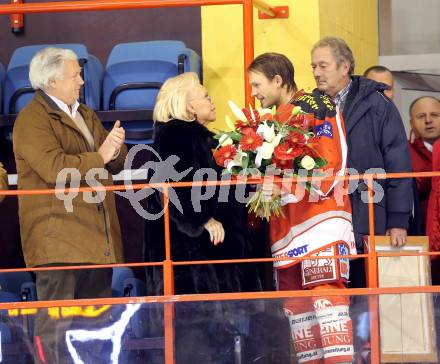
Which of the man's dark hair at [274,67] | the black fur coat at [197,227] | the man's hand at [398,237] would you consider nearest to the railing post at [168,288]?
the black fur coat at [197,227]

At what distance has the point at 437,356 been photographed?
5.72 m

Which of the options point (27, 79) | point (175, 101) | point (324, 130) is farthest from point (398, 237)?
point (27, 79)

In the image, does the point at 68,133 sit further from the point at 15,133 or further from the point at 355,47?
the point at 355,47

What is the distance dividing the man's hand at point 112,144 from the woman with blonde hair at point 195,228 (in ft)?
0.73

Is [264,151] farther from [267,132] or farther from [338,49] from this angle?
[338,49]

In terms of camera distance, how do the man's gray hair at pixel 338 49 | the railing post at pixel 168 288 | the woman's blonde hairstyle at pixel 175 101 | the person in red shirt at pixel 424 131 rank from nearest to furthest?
the railing post at pixel 168 288 → the woman's blonde hairstyle at pixel 175 101 → the man's gray hair at pixel 338 49 → the person in red shirt at pixel 424 131

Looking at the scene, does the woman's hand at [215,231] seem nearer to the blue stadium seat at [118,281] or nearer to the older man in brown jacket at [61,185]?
the older man in brown jacket at [61,185]

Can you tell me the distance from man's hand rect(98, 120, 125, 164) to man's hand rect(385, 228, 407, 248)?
1.40 metres

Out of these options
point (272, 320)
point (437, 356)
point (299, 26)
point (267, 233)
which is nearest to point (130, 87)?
point (299, 26)

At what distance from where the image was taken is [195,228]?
5.87 meters

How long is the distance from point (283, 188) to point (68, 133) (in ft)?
3.81

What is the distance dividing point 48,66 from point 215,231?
120 cm

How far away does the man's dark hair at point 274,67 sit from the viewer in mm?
5871

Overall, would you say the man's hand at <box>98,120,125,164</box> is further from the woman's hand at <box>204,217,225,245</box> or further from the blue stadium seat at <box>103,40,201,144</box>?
the blue stadium seat at <box>103,40,201,144</box>
